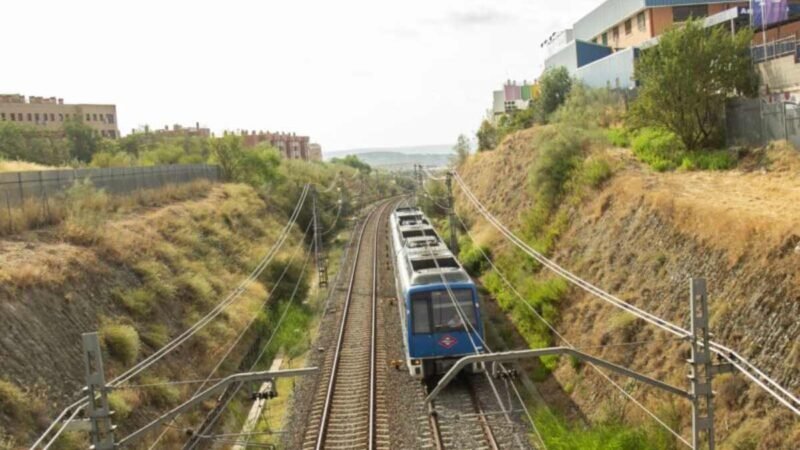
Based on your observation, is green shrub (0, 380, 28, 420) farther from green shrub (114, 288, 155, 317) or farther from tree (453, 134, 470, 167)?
tree (453, 134, 470, 167)

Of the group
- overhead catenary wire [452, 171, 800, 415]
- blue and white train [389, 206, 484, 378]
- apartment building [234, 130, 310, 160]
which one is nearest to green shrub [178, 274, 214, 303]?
blue and white train [389, 206, 484, 378]

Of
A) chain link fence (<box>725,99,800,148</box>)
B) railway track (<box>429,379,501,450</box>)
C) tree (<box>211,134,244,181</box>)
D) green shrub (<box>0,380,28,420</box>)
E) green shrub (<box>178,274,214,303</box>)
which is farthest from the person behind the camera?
tree (<box>211,134,244,181</box>)

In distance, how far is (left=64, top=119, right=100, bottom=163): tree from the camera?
73.8 metres

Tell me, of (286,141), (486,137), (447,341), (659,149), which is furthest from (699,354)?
(286,141)

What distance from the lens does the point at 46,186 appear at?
86.8 ft

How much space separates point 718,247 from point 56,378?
53.2 ft

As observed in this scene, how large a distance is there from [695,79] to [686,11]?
20.2 m

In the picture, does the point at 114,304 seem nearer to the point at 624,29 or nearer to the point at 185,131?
the point at 624,29

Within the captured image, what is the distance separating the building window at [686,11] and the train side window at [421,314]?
1299 inches

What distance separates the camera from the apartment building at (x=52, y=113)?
90.5 metres

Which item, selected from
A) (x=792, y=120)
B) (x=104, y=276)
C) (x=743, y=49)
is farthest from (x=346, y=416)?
(x=743, y=49)

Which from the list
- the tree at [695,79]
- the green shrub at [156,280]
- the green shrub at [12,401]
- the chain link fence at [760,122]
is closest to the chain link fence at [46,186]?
the green shrub at [156,280]

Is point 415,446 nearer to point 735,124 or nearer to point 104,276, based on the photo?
point 104,276

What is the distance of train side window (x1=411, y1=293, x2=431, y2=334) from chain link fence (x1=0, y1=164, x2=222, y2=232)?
47.5 feet
